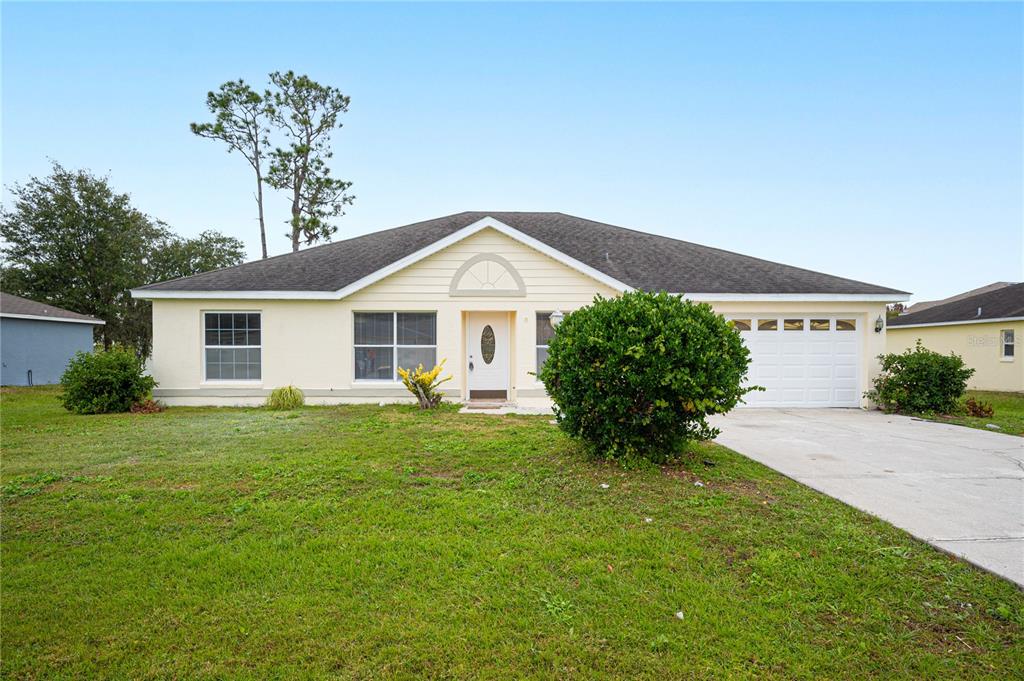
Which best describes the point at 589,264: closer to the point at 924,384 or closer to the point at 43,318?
the point at 924,384

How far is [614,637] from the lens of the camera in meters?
2.66

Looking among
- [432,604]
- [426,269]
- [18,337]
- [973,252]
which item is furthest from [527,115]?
[18,337]

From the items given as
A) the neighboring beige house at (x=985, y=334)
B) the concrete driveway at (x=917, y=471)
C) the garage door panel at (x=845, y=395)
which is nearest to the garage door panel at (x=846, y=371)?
the garage door panel at (x=845, y=395)

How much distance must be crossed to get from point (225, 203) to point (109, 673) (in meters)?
26.2

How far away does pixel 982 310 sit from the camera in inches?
750

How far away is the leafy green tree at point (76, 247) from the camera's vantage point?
2580 cm

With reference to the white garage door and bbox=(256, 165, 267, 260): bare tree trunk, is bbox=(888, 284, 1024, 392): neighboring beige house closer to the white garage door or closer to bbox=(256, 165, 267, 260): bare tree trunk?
the white garage door

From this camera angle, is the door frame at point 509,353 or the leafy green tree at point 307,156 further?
the leafy green tree at point 307,156

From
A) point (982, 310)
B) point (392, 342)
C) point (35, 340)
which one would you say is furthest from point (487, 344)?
point (35, 340)

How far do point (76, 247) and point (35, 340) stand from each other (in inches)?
354

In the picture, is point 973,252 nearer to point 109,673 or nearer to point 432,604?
point 432,604

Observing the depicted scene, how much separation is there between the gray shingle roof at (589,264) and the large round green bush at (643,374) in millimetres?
6612

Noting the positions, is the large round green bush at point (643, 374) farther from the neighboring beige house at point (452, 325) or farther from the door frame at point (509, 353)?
the door frame at point (509, 353)

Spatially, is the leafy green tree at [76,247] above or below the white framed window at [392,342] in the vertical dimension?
above
